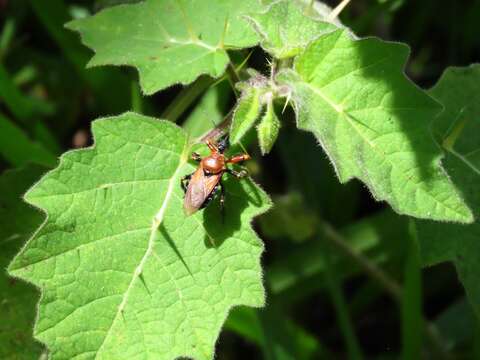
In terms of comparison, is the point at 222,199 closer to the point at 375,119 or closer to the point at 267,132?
the point at 267,132

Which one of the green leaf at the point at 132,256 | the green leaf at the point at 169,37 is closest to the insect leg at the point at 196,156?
the green leaf at the point at 132,256

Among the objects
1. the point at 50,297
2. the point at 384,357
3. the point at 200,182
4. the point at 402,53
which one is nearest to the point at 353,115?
the point at 402,53

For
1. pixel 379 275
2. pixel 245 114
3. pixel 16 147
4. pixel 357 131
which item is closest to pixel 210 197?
pixel 245 114

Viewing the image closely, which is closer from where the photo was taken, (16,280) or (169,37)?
(169,37)

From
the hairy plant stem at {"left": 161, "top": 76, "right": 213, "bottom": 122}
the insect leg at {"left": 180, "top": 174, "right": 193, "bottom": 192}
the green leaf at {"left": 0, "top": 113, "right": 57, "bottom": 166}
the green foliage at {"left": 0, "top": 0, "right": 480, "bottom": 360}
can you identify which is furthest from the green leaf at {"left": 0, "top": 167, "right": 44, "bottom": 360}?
the insect leg at {"left": 180, "top": 174, "right": 193, "bottom": 192}

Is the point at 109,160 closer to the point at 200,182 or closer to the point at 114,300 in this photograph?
the point at 200,182

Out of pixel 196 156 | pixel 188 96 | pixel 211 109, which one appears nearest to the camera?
pixel 196 156

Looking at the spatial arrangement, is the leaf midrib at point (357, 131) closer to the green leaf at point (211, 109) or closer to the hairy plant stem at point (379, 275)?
the green leaf at point (211, 109)
